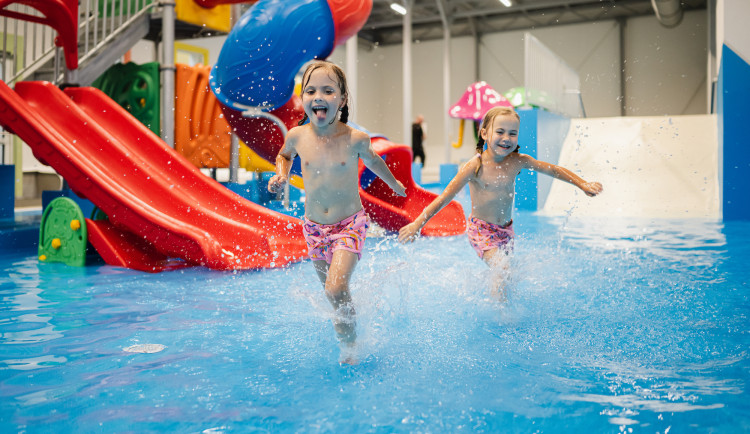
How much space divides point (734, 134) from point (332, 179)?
6.41 metres

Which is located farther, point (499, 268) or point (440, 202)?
point (499, 268)

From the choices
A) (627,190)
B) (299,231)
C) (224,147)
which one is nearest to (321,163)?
(299,231)

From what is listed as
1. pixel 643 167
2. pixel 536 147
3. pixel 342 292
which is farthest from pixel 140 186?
pixel 643 167

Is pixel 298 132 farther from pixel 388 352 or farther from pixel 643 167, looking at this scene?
pixel 643 167

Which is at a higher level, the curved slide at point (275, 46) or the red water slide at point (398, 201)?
the curved slide at point (275, 46)

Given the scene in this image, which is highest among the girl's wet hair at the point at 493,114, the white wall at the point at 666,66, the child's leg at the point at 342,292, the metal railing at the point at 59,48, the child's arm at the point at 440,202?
the white wall at the point at 666,66

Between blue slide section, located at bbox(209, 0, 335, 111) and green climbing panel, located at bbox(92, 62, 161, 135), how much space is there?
0.96m

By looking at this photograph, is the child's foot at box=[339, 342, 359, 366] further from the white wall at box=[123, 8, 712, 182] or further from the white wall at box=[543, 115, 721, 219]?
the white wall at box=[123, 8, 712, 182]

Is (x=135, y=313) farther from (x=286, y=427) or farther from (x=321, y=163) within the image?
(x=286, y=427)

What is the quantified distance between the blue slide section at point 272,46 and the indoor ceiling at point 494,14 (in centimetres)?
1429

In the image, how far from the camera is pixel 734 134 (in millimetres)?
7316

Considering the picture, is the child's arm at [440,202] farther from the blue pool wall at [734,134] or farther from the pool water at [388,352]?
the blue pool wall at [734,134]

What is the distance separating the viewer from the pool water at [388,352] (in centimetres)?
189

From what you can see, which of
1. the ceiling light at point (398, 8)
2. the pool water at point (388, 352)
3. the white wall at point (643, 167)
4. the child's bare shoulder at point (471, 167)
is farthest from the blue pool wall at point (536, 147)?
the ceiling light at point (398, 8)
